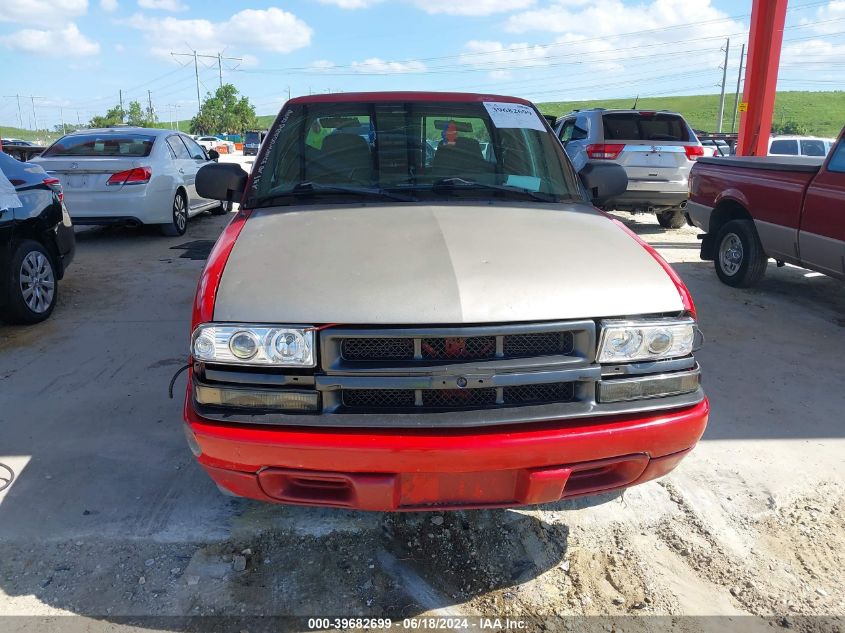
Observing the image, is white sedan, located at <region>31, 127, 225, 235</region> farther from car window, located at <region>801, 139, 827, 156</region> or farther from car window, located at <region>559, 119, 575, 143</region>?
car window, located at <region>801, 139, 827, 156</region>

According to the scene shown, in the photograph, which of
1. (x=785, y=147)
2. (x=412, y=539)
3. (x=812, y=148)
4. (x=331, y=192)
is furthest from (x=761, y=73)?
(x=412, y=539)

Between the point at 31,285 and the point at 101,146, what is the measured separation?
4.50m

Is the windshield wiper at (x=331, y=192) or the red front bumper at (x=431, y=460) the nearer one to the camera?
the red front bumper at (x=431, y=460)

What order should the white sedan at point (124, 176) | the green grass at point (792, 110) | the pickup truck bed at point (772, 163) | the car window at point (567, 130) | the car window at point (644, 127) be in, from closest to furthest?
the pickup truck bed at point (772, 163)
the white sedan at point (124, 176)
the car window at point (644, 127)
the car window at point (567, 130)
the green grass at point (792, 110)

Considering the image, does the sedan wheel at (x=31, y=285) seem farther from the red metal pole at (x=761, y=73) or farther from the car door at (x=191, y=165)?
the red metal pole at (x=761, y=73)

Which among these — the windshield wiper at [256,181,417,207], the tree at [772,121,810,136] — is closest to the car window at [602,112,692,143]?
the windshield wiper at [256,181,417,207]

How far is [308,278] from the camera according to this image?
7.55ft

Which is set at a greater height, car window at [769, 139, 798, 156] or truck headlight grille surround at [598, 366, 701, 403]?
car window at [769, 139, 798, 156]

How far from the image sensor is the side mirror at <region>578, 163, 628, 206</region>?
3787mm

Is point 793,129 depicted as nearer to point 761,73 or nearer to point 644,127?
point 761,73

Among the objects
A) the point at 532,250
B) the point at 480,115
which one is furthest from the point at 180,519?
the point at 480,115

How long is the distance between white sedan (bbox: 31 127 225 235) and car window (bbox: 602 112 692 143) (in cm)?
624

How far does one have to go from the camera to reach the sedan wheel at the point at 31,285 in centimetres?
541

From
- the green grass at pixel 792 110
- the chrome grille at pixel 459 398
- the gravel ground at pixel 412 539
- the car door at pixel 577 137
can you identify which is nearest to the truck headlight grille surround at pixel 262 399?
the chrome grille at pixel 459 398
